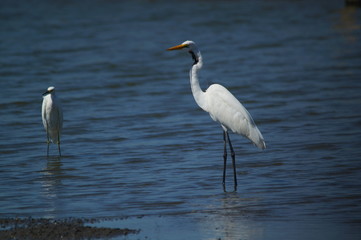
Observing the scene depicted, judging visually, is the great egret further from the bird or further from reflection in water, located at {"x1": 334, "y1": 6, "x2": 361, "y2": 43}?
reflection in water, located at {"x1": 334, "y1": 6, "x2": 361, "y2": 43}

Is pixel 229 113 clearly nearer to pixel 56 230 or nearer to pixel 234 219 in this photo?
pixel 234 219

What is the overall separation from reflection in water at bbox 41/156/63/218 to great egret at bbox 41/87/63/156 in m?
0.63

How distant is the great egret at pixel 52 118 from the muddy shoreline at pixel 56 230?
4.03 m

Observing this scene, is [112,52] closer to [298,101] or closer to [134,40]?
[134,40]

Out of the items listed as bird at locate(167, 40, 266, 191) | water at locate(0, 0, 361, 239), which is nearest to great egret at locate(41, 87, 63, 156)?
water at locate(0, 0, 361, 239)

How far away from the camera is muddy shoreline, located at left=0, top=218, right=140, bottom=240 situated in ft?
19.0

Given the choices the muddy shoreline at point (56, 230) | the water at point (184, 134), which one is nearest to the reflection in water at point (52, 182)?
the water at point (184, 134)

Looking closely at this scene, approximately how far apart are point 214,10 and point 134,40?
33.3 ft

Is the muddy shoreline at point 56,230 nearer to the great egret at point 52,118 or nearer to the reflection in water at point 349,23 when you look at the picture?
the great egret at point 52,118

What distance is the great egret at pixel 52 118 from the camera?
10352 millimetres

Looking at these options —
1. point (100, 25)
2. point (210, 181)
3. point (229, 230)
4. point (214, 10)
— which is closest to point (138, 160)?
point (210, 181)

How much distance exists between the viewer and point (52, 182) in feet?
27.2

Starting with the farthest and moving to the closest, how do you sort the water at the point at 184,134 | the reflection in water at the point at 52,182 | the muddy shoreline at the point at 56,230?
the reflection in water at the point at 52,182 → the water at the point at 184,134 → the muddy shoreline at the point at 56,230

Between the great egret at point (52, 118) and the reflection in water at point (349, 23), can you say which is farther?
the reflection in water at point (349, 23)
